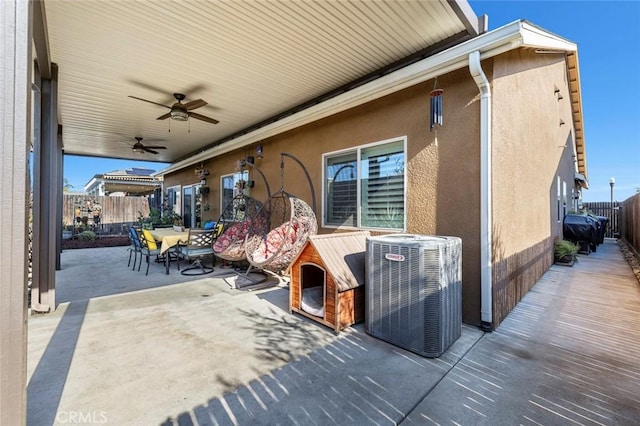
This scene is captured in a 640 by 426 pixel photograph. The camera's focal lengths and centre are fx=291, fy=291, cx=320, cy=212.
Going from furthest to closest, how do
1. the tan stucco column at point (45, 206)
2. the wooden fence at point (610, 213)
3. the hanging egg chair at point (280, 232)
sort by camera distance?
the wooden fence at point (610, 213) → the hanging egg chair at point (280, 232) → the tan stucco column at point (45, 206)

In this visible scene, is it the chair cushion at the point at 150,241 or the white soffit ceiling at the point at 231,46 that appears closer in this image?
the white soffit ceiling at the point at 231,46

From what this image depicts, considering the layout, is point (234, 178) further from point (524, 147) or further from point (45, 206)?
point (524, 147)

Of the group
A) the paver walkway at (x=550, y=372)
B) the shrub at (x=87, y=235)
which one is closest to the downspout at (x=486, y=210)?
the paver walkway at (x=550, y=372)

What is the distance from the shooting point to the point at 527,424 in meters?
1.85

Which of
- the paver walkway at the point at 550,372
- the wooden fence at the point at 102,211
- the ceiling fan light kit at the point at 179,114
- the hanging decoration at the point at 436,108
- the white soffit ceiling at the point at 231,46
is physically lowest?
the paver walkway at the point at 550,372

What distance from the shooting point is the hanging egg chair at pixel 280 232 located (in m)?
4.51

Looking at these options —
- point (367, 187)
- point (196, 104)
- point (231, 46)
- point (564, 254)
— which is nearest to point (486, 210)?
point (367, 187)

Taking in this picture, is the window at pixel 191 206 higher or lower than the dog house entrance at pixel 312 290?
higher

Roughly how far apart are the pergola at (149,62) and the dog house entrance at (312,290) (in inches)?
104

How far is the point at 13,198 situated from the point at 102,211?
569 inches

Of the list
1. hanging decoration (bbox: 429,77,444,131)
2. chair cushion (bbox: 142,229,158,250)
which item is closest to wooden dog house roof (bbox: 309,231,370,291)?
hanging decoration (bbox: 429,77,444,131)

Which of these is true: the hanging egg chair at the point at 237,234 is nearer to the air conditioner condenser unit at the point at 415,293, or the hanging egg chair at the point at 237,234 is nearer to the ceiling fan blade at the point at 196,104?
the ceiling fan blade at the point at 196,104

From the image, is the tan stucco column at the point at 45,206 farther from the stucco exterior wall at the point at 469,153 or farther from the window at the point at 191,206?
the window at the point at 191,206

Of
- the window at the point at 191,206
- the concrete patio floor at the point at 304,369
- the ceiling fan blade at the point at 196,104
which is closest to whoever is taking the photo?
the concrete patio floor at the point at 304,369
